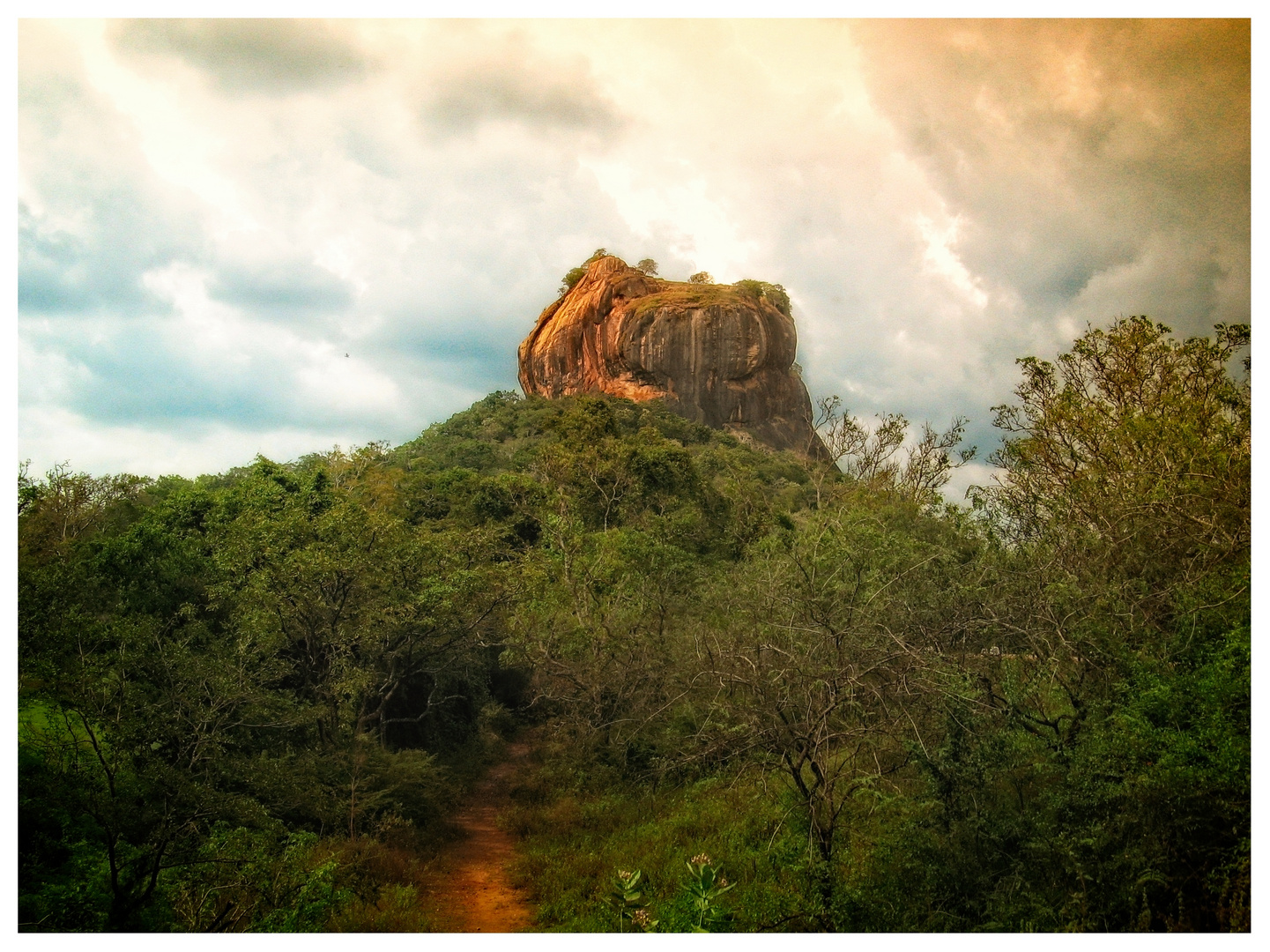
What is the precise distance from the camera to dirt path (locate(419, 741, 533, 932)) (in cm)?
792

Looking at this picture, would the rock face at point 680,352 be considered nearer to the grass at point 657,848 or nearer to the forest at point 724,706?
the forest at point 724,706

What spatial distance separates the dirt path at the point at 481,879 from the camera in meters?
7.92

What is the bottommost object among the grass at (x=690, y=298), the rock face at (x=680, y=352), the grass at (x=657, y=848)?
the grass at (x=657, y=848)

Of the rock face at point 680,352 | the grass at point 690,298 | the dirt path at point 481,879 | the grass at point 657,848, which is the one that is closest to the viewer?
the grass at point 657,848

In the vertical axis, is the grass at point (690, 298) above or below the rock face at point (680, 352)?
above

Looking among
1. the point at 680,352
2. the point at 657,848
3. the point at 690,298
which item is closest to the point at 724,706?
the point at 657,848

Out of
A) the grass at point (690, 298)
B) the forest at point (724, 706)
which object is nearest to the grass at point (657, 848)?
the forest at point (724, 706)

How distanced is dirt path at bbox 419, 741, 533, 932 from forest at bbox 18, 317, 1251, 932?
0.27 meters

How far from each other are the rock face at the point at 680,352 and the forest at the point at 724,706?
29.5 m

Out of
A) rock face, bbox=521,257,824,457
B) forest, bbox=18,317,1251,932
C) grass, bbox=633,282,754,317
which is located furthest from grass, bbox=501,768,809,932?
grass, bbox=633,282,754,317

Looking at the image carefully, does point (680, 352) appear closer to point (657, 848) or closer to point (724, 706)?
point (657, 848)

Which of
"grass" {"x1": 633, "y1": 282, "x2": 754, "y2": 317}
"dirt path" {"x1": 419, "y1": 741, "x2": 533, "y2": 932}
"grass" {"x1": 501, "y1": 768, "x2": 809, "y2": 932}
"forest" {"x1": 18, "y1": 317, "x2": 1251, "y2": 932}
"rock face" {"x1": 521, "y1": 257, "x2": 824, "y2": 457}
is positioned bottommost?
"dirt path" {"x1": 419, "y1": 741, "x2": 533, "y2": 932}

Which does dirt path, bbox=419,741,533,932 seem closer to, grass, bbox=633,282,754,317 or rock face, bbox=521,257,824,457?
rock face, bbox=521,257,824,457

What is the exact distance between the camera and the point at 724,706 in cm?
710
